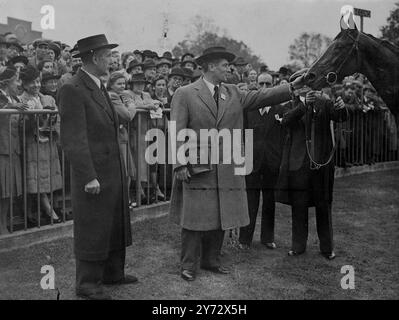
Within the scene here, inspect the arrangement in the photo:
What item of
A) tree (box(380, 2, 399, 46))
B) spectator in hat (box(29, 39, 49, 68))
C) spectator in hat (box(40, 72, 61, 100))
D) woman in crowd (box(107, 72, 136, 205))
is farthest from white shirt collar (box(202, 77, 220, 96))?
tree (box(380, 2, 399, 46))

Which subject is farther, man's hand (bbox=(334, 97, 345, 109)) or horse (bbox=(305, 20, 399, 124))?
man's hand (bbox=(334, 97, 345, 109))

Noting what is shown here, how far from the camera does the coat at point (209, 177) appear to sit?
4.54 m

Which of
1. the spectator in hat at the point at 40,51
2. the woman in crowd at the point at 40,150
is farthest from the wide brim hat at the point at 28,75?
the spectator in hat at the point at 40,51

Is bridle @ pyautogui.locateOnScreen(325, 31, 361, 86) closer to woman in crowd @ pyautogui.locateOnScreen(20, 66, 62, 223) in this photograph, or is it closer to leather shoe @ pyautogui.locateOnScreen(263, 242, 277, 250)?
leather shoe @ pyautogui.locateOnScreen(263, 242, 277, 250)

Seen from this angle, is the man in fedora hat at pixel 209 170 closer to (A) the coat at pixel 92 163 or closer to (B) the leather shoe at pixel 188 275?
(B) the leather shoe at pixel 188 275

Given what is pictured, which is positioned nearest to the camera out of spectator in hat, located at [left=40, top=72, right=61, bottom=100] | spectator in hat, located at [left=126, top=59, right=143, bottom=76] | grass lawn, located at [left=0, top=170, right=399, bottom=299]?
grass lawn, located at [left=0, top=170, right=399, bottom=299]

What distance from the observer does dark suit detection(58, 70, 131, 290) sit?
3.93 m

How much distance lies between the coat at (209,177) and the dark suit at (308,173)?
2.30 ft

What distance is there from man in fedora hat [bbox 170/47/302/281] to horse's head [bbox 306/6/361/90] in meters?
0.17

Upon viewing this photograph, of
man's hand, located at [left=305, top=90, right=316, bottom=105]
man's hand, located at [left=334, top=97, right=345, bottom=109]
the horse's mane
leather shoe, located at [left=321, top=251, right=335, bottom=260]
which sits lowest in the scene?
leather shoe, located at [left=321, top=251, right=335, bottom=260]

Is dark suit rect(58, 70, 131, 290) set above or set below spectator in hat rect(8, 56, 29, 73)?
below
